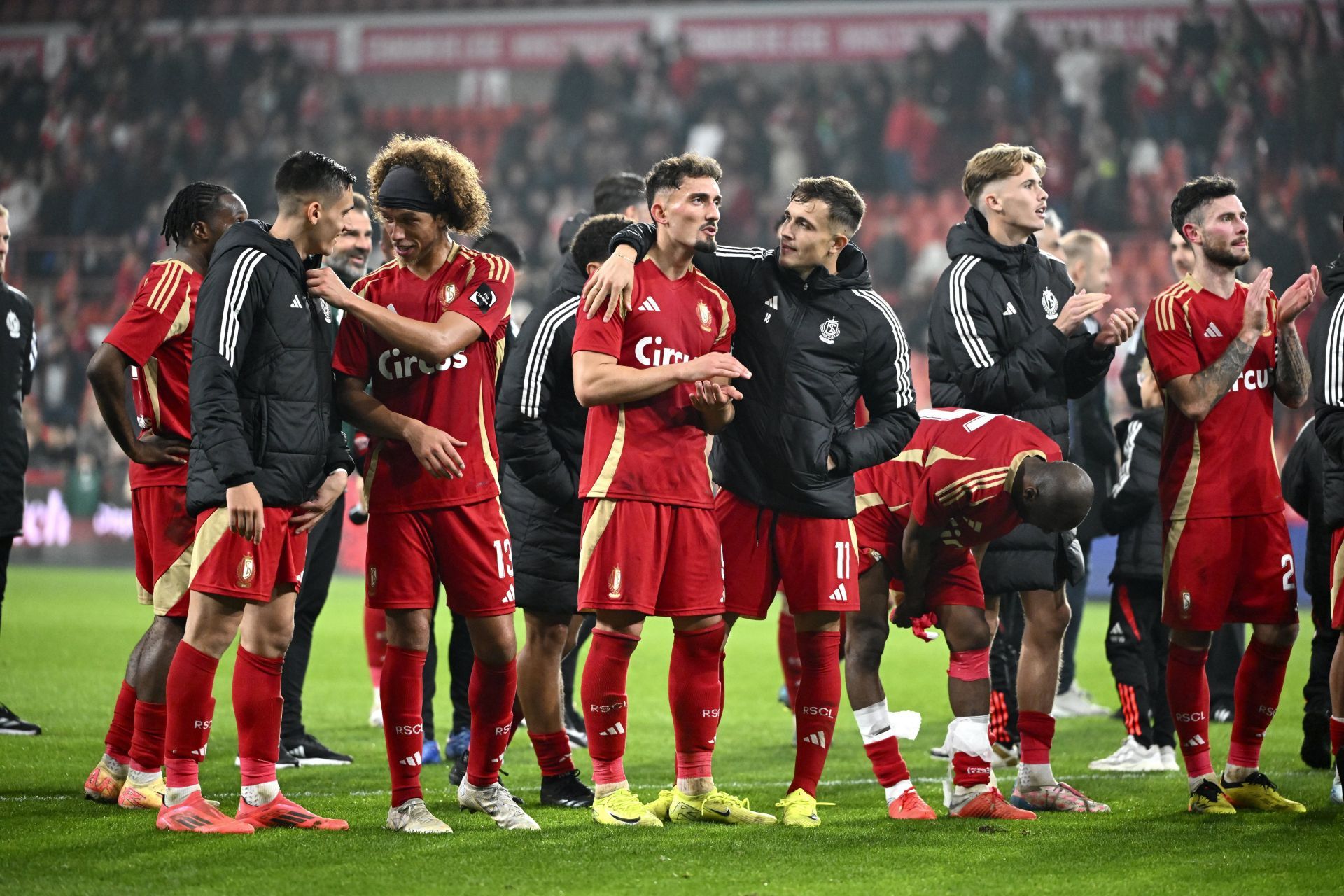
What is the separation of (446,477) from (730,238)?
57.4ft

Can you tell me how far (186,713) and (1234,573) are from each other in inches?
147

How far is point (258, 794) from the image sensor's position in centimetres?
491

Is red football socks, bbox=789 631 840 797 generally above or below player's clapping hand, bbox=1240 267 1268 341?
below

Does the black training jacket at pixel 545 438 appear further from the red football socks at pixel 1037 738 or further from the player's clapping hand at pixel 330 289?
the red football socks at pixel 1037 738

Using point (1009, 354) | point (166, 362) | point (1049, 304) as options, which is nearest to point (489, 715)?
point (166, 362)

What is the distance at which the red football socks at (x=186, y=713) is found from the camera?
4.81 metres

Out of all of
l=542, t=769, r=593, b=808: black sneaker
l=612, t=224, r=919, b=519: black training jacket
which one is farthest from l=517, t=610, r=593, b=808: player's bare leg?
l=612, t=224, r=919, b=519: black training jacket

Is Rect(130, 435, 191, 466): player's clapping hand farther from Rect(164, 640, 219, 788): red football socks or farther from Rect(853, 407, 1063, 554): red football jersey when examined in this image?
Rect(853, 407, 1063, 554): red football jersey

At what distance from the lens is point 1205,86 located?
21.1 meters

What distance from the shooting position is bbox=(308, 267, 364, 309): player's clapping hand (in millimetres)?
4762

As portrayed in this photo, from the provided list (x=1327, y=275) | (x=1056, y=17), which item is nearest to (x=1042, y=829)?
(x=1327, y=275)

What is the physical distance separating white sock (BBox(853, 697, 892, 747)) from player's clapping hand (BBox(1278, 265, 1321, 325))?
206 cm

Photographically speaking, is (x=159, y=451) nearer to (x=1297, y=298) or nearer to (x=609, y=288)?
(x=609, y=288)

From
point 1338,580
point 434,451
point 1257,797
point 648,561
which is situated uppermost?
point 434,451
